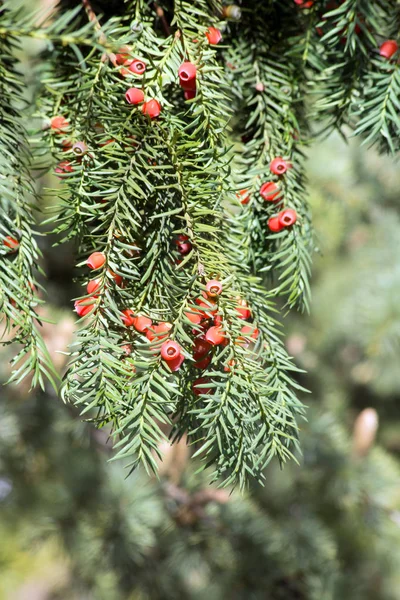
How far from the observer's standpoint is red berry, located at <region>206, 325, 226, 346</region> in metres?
0.27

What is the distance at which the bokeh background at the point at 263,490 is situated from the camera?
91 centimetres

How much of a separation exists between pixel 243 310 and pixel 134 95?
125 mm

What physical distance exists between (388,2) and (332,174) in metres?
0.82

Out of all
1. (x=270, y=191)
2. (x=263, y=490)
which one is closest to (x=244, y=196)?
(x=270, y=191)

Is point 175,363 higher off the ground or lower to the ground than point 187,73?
lower

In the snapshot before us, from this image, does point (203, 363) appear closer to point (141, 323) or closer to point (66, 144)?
point (141, 323)

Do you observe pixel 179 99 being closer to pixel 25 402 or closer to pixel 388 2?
pixel 388 2

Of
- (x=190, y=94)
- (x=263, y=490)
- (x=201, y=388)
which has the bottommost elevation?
(x=263, y=490)

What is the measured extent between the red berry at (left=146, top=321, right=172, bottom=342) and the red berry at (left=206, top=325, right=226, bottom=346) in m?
0.02

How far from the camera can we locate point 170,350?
265 millimetres

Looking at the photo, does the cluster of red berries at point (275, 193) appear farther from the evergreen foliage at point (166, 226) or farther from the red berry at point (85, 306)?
the red berry at point (85, 306)

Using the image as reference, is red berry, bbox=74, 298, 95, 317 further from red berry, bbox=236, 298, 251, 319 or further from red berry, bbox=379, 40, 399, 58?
red berry, bbox=379, 40, 399, 58

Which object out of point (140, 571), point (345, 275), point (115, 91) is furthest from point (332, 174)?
point (115, 91)

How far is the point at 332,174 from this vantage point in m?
1.19
